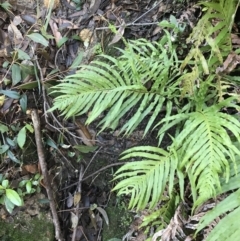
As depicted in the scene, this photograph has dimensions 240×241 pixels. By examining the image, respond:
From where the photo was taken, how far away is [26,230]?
292 cm

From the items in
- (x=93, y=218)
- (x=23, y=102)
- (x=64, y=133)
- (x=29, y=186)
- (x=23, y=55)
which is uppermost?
(x=23, y=55)

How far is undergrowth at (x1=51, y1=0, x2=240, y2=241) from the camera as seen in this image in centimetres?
217

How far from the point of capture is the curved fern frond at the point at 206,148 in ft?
6.88

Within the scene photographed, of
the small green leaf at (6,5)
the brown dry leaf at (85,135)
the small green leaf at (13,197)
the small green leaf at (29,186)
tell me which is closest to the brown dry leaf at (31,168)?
the small green leaf at (29,186)

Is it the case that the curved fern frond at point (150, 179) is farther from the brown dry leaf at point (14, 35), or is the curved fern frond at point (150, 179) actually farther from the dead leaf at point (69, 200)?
the brown dry leaf at point (14, 35)

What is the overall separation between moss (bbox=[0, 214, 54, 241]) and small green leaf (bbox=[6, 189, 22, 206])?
→ 27 centimetres

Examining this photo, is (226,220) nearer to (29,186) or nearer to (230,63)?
(230,63)

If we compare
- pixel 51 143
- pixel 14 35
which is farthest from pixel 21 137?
pixel 14 35

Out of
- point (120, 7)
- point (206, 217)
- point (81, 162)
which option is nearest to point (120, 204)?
point (81, 162)

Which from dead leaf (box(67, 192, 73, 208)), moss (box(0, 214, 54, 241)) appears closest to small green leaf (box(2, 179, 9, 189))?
moss (box(0, 214, 54, 241))

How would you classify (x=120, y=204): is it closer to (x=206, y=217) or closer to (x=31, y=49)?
(x=206, y=217)

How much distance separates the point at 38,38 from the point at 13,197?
1.12 m

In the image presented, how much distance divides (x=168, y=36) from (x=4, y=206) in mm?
1553

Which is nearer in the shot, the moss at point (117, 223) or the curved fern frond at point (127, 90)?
the curved fern frond at point (127, 90)
